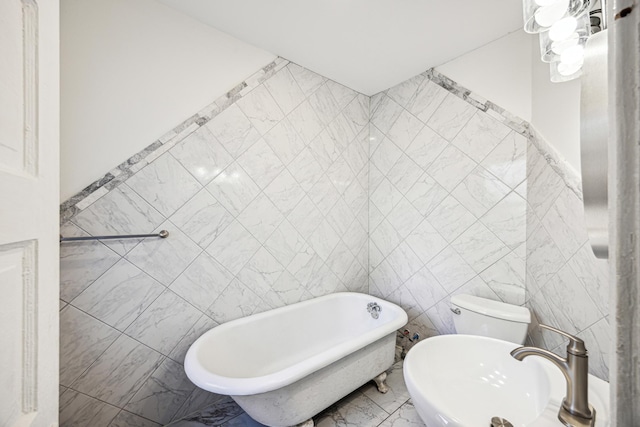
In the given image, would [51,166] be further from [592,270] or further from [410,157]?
[410,157]

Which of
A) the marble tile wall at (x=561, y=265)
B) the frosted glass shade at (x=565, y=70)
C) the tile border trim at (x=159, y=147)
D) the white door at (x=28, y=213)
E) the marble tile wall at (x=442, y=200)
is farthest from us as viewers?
the marble tile wall at (x=442, y=200)

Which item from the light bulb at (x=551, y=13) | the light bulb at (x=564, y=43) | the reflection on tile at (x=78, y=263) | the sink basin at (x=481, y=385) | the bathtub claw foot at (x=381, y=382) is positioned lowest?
the bathtub claw foot at (x=381, y=382)

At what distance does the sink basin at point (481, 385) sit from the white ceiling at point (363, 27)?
189 cm

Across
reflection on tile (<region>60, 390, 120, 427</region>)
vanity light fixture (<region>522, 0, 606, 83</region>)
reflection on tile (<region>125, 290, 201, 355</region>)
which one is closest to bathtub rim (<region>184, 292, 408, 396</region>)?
reflection on tile (<region>125, 290, 201, 355</region>)

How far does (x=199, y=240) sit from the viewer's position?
5.57 ft

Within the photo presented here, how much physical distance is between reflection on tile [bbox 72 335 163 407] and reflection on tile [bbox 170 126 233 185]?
1055 millimetres

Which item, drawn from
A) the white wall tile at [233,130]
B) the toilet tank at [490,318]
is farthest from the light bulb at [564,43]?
the white wall tile at [233,130]

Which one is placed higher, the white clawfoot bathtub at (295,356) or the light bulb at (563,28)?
the light bulb at (563,28)

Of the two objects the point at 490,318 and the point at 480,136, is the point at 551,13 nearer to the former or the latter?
the point at 480,136

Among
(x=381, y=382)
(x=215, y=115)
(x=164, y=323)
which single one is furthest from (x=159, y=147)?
(x=381, y=382)

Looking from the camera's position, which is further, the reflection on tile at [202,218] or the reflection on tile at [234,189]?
the reflection on tile at [234,189]

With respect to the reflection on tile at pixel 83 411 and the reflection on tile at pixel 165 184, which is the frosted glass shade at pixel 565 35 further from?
the reflection on tile at pixel 83 411

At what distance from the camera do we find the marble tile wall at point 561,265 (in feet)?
3.56

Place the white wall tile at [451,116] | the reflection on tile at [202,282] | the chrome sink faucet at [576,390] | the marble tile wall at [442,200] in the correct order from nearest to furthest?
the chrome sink faucet at [576,390]
the reflection on tile at [202,282]
the marble tile wall at [442,200]
the white wall tile at [451,116]
